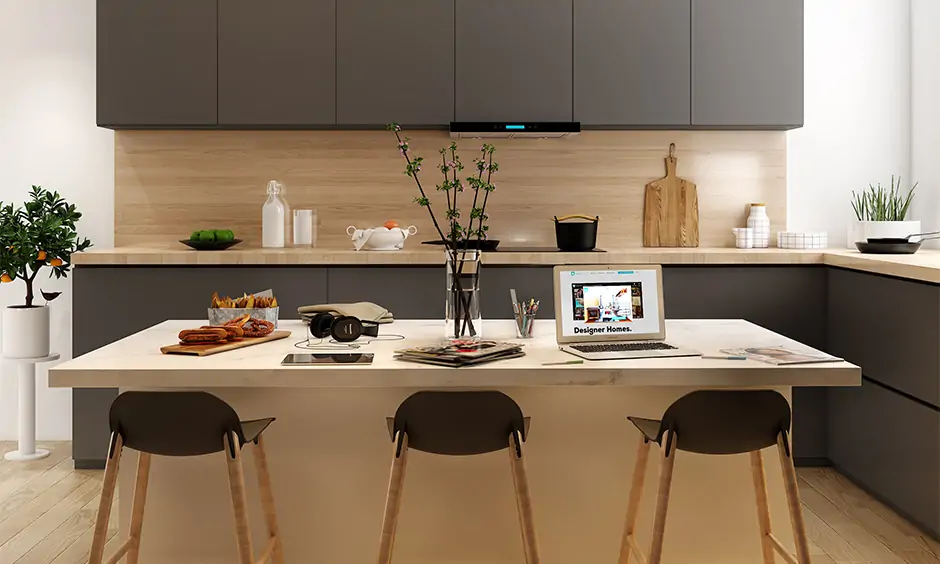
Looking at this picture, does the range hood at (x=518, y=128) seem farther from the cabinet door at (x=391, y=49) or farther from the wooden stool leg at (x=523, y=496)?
the wooden stool leg at (x=523, y=496)

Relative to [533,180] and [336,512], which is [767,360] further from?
[533,180]

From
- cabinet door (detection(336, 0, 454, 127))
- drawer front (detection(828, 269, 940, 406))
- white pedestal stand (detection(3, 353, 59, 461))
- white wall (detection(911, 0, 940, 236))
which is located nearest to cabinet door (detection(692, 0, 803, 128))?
white wall (detection(911, 0, 940, 236))

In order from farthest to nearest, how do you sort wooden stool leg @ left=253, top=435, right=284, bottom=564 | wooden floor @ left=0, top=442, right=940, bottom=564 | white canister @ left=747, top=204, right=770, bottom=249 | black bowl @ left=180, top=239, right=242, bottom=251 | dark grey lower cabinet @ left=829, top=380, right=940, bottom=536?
white canister @ left=747, top=204, right=770, bottom=249, black bowl @ left=180, top=239, right=242, bottom=251, dark grey lower cabinet @ left=829, top=380, right=940, bottom=536, wooden floor @ left=0, top=442, right=940, bottom=564, wooden stool leg @ left=253, top=435, right=284, bottom=564

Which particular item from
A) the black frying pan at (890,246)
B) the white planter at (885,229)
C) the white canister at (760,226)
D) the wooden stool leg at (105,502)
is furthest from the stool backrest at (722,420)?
the white canister at (760,226)

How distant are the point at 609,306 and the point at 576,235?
1815 mm

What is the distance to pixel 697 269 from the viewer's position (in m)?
4.15

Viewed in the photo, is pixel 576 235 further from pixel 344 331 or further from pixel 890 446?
pixel 344 331

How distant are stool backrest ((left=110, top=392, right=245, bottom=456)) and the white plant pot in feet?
7.67

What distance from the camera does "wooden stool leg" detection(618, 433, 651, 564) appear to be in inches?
94.3

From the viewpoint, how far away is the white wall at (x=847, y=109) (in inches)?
186

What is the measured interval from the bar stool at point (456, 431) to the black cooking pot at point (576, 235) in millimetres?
2317

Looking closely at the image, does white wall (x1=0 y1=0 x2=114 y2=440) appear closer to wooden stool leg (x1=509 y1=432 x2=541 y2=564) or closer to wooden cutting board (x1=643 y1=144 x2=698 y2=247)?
wooden cutting board (x1=643 y1=144 x2=698 y2=247)

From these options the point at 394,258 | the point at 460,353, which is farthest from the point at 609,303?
the point at 394,258

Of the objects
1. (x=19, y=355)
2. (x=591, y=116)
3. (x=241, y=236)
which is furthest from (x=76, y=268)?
(x=591, y=116)
